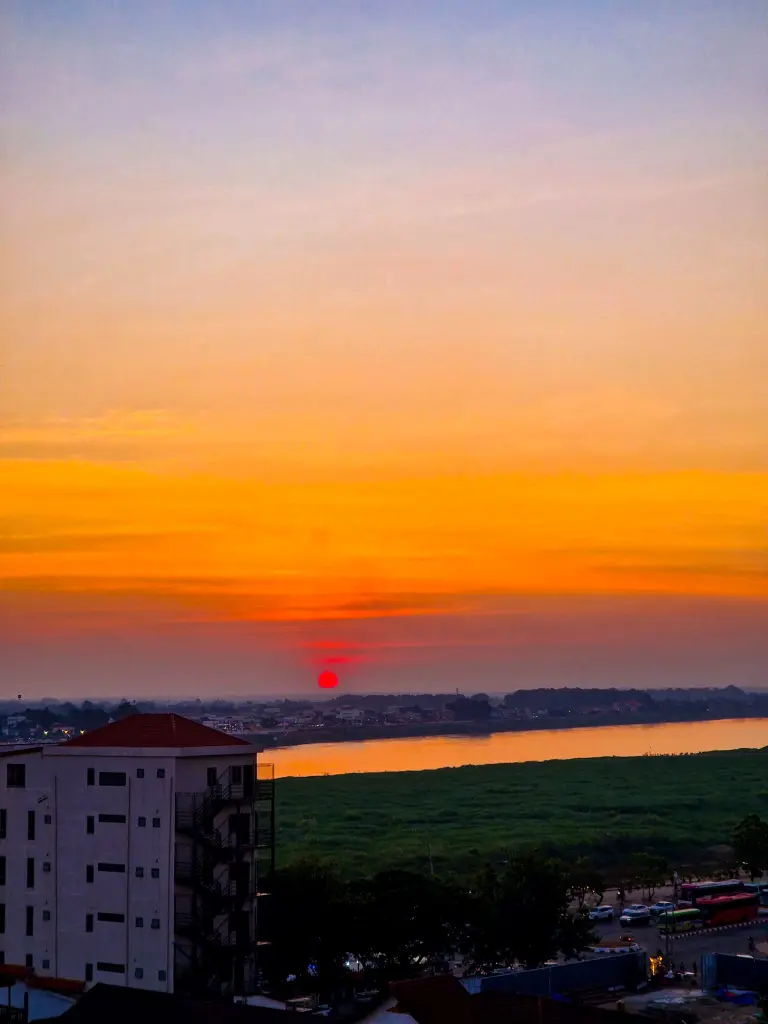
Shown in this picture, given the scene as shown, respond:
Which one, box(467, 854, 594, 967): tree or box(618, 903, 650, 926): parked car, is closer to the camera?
box(467, 854, 594, 967): tree

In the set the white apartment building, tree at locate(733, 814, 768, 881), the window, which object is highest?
the window

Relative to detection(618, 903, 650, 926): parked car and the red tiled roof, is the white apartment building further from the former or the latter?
detection(618, 903, 650, 926): parked car

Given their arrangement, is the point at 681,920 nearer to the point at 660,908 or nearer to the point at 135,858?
the point at 660,908

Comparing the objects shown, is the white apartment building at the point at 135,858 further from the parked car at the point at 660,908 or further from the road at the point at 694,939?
the parked car at the point at 660,908

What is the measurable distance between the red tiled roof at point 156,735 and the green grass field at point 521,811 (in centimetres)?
2999

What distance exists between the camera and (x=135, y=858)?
3269 cm

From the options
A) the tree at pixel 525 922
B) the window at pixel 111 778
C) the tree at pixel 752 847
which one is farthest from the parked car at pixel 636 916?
the window at pixel 111 778

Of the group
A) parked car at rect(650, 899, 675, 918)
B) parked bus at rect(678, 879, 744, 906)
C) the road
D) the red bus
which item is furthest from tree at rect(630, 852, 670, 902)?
the road

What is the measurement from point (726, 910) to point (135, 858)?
95.6 ft

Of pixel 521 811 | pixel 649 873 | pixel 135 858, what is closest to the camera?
pixel 135 858

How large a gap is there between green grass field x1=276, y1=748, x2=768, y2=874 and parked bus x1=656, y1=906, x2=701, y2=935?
16284 millimetres

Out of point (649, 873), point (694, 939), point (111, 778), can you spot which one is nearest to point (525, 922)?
point (694, 939)

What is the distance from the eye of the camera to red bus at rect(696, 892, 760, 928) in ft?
175

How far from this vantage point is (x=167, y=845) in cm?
3234
